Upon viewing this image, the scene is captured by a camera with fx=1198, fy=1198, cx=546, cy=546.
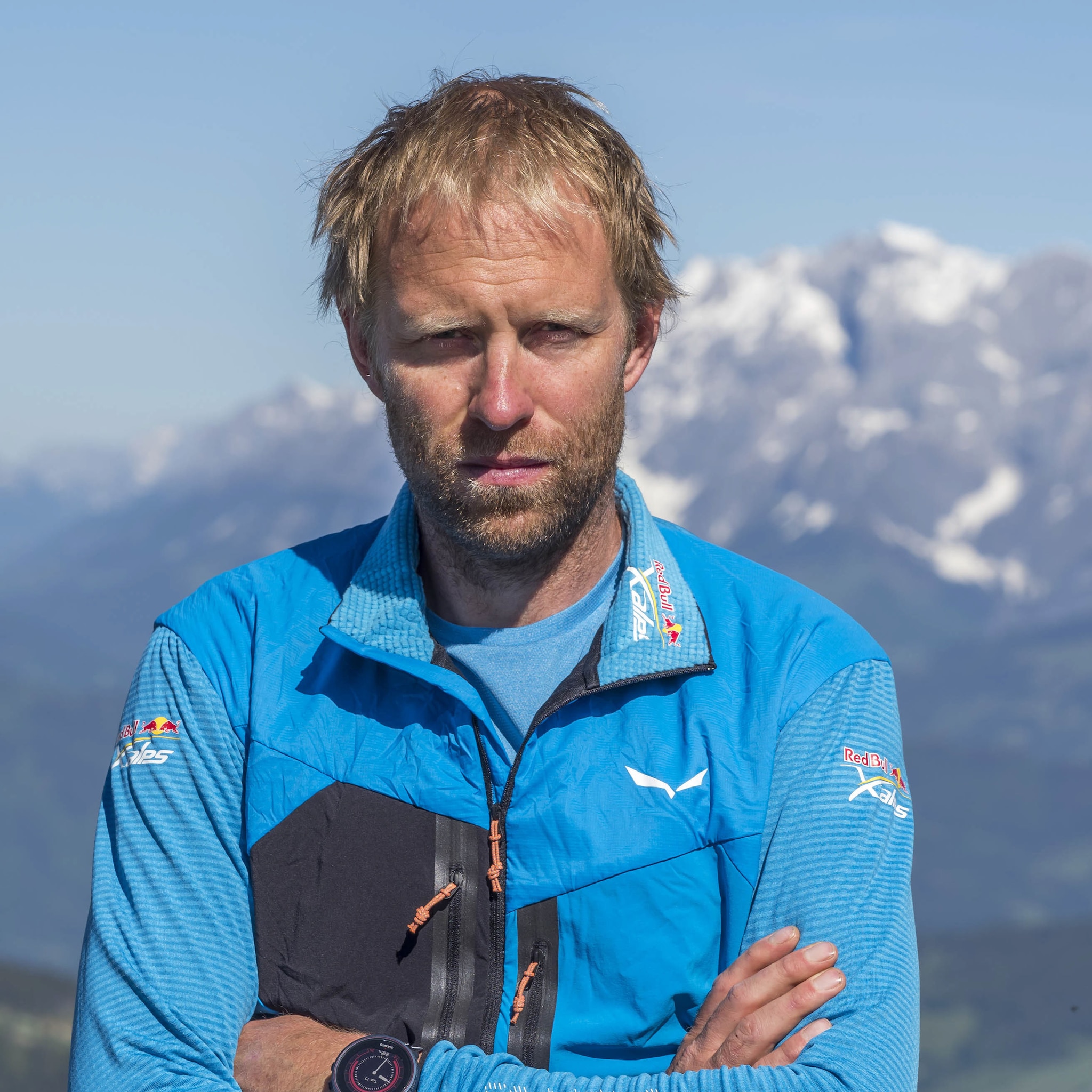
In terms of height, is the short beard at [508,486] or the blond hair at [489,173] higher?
the blond hair at [489,173]

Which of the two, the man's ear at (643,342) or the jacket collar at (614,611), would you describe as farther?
the man's ear at (643,342)

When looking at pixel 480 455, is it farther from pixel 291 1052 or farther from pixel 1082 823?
pixel 1082 823

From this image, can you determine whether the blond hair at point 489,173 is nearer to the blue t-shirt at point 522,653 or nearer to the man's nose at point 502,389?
the man's nose at point 502,389

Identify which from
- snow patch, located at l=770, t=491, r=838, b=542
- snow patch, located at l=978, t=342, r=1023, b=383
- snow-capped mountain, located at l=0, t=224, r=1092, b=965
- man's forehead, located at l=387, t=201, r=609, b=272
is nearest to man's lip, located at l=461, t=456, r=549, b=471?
man's forehead, located at l=387, t=201, r=609, b=272

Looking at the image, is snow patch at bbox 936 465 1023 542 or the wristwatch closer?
the wristwatch

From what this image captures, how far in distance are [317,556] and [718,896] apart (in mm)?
1574

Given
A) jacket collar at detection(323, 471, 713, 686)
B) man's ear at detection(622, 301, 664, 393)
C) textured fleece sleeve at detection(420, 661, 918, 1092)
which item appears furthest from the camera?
man's ear at detection(622, 301, 664, 393)

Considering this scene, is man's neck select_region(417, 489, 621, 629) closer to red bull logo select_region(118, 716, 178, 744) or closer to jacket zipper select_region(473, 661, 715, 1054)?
jacket zipper select_region(473, 661, 715, 1054)

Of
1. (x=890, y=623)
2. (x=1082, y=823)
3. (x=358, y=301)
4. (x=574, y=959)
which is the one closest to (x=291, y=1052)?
(x=574, y=959)

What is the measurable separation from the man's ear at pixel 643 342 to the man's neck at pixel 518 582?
0.37 m

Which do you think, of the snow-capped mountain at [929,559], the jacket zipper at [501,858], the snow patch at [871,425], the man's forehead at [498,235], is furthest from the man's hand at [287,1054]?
the snow patch at [871,425]

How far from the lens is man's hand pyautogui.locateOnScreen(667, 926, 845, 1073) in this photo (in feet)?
9.33

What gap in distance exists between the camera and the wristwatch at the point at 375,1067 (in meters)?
2.80

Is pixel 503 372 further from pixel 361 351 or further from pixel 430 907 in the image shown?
pixel 430 907
